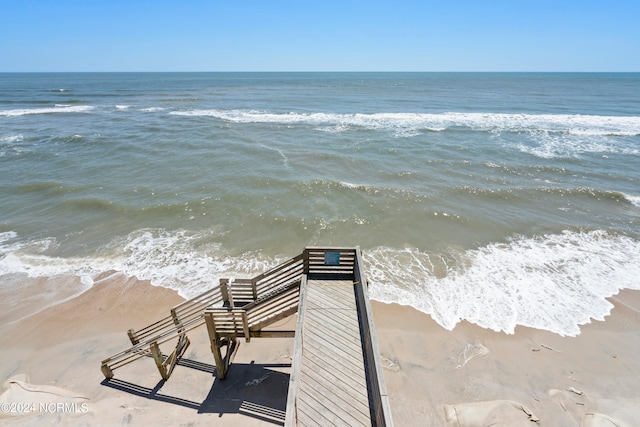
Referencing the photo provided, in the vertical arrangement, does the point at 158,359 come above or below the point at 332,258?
below

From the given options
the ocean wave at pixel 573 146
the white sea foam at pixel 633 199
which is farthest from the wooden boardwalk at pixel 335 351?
the ocean wave at pixel 573 146

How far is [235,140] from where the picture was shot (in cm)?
3228

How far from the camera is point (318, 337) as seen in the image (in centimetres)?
687

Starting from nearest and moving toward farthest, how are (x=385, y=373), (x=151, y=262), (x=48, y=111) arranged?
(x=385, y=373)
(x=151, y=262)
(x=48, y=111)

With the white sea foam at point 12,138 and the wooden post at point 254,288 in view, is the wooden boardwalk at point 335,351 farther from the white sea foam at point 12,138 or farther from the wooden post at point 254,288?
the white sea foam at point 12,138

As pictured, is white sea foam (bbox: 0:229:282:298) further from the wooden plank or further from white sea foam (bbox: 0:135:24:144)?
white sea foam (bbox: 0:135:24:144)

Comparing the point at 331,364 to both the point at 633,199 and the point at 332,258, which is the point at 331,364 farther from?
the point at 633,199

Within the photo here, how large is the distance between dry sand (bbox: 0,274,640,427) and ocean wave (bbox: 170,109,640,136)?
28761 mm

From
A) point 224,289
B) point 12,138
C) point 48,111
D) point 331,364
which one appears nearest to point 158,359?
point 224,289

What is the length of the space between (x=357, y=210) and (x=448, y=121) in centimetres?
3108

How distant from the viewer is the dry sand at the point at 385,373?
25.6 feet

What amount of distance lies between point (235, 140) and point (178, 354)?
2645 centimetres

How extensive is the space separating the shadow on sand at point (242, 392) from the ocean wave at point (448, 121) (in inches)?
1248

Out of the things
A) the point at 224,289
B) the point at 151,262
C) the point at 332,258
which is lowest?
the point at 151,262
